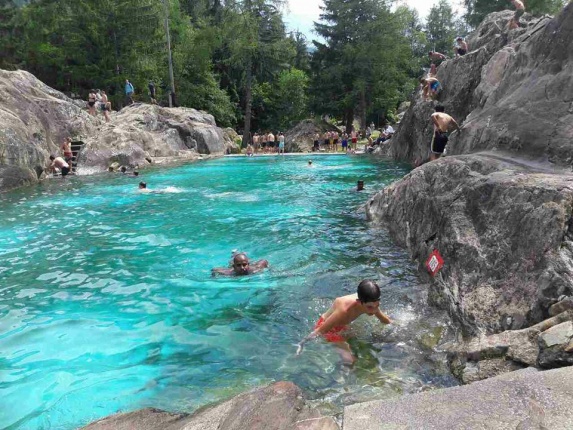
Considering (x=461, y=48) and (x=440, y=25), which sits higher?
(x=440, y=25)

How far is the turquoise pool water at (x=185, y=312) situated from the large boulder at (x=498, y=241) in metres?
0.60

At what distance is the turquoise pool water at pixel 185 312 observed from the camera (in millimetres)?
4527

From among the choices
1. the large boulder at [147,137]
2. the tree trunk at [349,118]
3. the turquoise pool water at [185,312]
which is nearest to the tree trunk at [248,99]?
the large boulder at [147,137]

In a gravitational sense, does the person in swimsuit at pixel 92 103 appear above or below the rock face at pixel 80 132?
above

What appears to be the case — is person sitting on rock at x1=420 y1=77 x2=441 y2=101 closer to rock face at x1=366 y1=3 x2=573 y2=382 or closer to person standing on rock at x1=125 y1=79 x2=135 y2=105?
rock face at x1=366 y1=3 x2=573 y2=382

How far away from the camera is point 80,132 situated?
24609 mm

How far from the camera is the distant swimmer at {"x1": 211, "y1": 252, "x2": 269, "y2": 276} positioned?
7.68 meters

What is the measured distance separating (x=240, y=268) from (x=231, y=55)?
39310mm

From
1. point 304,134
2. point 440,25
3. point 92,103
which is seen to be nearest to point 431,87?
point 92,103

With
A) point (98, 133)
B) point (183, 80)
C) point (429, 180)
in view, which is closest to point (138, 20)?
point (183, 80)

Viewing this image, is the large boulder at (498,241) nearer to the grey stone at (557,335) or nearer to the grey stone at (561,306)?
the grey stone at (561,306)

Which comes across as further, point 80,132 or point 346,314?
point 80,132

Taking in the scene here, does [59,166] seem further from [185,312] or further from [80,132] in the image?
[185,312]

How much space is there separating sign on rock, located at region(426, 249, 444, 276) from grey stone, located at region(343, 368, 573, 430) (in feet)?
10.1
